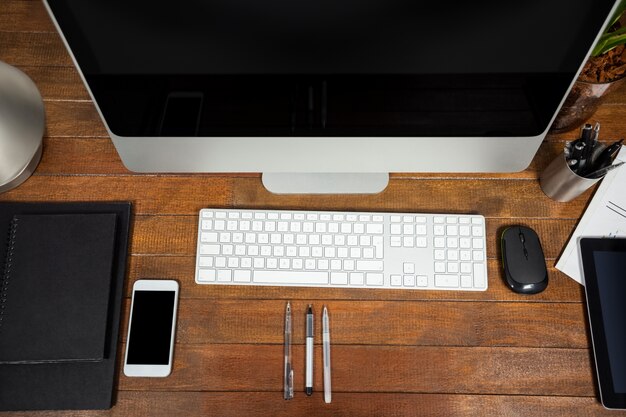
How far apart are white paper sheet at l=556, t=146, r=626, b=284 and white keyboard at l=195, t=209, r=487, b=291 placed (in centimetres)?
15

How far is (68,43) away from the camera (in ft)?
2.23

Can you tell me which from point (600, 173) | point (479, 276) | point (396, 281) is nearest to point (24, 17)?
point (396, 281)

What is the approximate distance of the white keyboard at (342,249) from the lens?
0.88 meters

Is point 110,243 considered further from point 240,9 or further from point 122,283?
point 240,9

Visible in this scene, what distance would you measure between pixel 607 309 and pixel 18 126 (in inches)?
40.2

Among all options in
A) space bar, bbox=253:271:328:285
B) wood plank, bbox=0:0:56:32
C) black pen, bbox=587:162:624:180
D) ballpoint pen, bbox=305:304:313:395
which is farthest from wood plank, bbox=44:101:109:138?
black pen, bbox=587:162:624:180

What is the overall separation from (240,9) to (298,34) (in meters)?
0.08

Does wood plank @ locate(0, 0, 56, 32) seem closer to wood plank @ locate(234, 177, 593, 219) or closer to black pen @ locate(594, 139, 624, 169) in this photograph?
wood plank @ locate(234, 177, 593, 219)

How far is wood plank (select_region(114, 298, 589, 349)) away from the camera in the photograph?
864 mm

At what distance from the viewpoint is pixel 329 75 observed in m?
0.72

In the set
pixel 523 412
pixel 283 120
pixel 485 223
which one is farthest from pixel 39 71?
pixel 523 412

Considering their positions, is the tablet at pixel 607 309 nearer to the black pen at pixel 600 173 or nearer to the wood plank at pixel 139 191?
the black pen at pixel 600 173

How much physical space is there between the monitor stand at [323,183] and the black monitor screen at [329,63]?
16cm

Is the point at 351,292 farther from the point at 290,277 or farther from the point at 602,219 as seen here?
the point at 602,219
